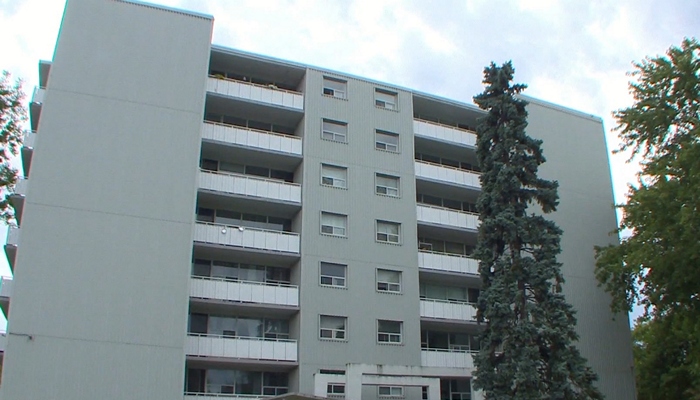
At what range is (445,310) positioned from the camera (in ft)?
108

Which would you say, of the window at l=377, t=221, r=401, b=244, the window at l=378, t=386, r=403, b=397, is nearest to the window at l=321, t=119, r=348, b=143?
the window at l=377, t=221, r=401, b=244

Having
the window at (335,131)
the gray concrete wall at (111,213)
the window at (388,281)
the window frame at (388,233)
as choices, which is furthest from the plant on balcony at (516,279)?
the gray concrete wall at (111,213)

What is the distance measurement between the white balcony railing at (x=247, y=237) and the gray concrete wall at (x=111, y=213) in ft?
5.17

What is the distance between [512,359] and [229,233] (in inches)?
490

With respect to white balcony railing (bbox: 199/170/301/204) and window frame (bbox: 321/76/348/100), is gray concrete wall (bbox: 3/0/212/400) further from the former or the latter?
window frame (bbox: 321/76/348/100)

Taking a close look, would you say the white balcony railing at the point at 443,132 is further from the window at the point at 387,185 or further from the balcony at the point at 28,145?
the balcony at the point at 28,145

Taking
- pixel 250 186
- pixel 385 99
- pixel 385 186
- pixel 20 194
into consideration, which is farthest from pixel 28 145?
pixel 385 99

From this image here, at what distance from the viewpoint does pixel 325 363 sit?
97.1 feet

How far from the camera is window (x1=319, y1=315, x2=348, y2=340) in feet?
99.3

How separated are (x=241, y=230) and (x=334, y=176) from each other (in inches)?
199

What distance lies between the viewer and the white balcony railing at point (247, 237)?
29922 millimetres

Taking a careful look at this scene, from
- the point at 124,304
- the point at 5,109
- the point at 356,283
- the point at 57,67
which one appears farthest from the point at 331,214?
the point at 5,109

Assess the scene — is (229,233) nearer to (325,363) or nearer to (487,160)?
(325,363)

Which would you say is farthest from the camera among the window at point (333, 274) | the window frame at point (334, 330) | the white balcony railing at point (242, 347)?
the window at point (333, 274)
